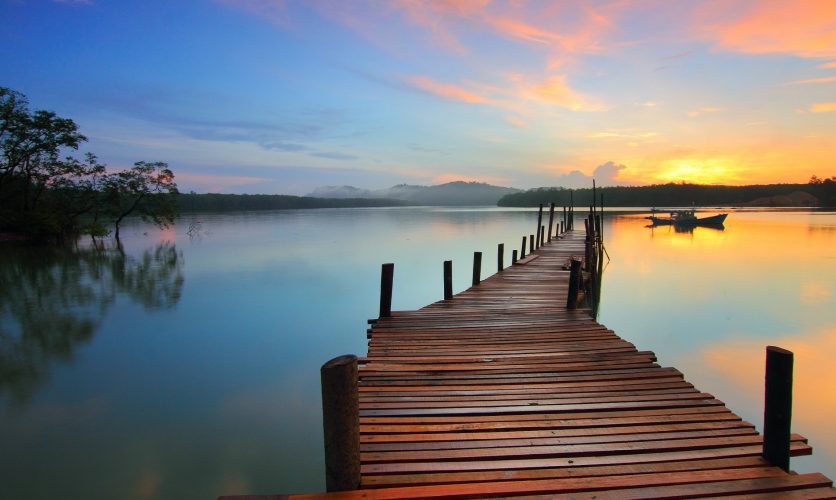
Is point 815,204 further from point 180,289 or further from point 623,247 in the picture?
point 180,289

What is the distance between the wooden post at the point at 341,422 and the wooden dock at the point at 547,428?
0.14 m

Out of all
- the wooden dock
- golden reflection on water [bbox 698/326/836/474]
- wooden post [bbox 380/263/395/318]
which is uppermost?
wooden post [bbox 380/263/395/318]

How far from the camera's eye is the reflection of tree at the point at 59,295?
396 inches

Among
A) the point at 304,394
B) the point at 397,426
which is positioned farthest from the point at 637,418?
the point at 304,394

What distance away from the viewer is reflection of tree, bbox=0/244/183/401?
10.1m

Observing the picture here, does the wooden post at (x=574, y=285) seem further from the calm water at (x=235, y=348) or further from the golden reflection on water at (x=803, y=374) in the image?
the golden reflection on water at (x=803, y=374)

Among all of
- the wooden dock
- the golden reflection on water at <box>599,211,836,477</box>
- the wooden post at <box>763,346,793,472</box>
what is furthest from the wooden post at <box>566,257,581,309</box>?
the wooden post at <box>763,346,793,472</box>

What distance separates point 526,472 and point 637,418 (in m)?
1.46

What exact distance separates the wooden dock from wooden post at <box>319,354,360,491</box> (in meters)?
0.14

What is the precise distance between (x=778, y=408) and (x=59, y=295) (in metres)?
21.0

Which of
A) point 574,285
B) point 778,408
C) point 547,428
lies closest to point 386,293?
point 574,285

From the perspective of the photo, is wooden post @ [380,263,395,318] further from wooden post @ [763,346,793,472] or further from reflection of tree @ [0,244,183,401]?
reflection of tree @ [0,244,183,401]

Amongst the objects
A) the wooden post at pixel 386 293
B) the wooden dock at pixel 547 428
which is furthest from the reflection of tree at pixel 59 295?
the wooden dock at pixel 547 428

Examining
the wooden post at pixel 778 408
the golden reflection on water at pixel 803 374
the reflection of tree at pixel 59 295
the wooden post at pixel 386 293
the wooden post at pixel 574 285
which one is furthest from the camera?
the reflection of tree at pixel 59 295
